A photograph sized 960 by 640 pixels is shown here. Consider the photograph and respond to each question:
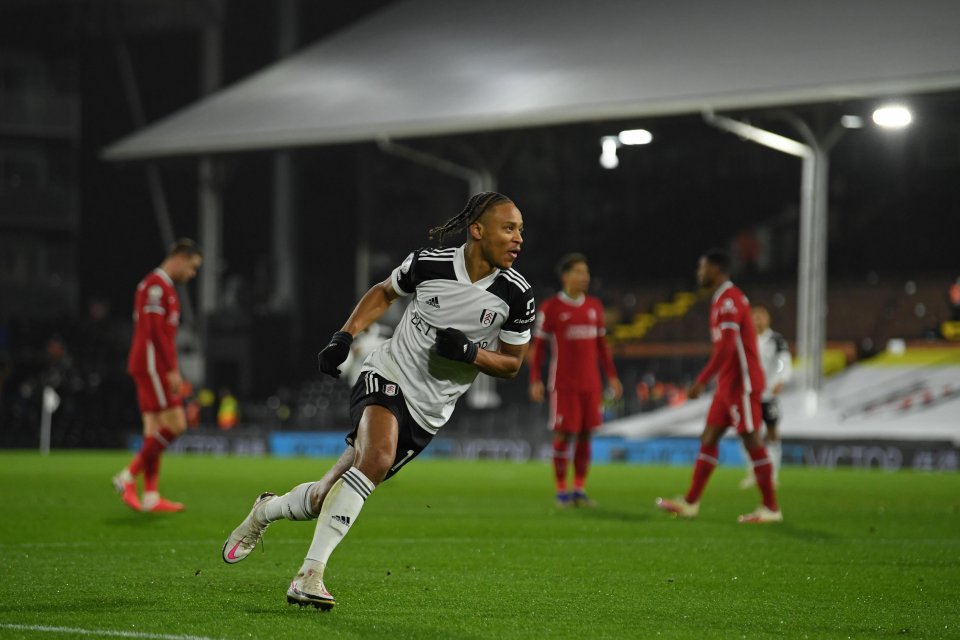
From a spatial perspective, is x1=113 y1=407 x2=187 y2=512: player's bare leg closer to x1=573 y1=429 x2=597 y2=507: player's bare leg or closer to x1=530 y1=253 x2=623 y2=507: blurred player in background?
x1=530 y1=253 x2=623 y2=507: blurred player in background

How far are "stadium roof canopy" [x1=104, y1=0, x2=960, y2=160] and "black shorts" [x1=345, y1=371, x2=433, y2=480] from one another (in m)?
19.0

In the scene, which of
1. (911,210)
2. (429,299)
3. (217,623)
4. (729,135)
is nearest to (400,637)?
(217,623)

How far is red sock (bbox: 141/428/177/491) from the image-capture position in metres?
12.7

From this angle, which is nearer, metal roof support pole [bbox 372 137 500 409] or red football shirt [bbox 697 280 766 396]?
red football shirt [bbox 697 280 766 396]

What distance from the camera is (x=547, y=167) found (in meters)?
41.8

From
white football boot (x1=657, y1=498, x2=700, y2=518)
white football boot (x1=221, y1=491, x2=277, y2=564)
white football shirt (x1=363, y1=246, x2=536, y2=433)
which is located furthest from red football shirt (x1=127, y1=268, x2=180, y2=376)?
white football shirt (x1=363, y1=246, x2=536, y2=433)

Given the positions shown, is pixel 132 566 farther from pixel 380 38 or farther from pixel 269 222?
pixel 269 222

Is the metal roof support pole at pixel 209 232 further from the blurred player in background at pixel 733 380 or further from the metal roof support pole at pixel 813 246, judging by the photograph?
the blurred player in background at pixel 733 380

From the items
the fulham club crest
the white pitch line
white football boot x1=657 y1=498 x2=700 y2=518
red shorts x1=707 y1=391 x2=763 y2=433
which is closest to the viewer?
the white pitch line

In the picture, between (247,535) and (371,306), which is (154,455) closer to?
(247,535)

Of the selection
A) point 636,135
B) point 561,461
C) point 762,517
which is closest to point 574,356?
point 561,461

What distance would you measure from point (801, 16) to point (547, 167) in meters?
14.5

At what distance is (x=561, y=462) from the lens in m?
14.1

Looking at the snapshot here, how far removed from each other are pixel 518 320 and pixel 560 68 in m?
23.8
